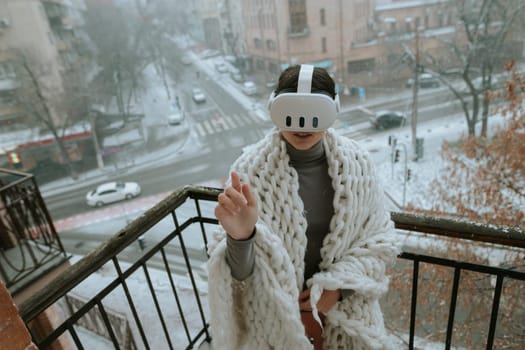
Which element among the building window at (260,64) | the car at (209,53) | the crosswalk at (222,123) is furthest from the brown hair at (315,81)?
the car at (209,53)

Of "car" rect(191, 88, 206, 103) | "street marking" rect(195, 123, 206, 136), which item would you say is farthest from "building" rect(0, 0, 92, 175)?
"street marking" rect(195, 123, 206, 136)

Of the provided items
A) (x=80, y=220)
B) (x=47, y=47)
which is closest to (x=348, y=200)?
(x=80, y=220)

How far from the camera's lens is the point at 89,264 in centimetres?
97

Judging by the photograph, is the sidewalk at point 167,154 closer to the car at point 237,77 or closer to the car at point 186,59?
the car at point 237,77

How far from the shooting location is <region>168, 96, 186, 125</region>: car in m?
10.8

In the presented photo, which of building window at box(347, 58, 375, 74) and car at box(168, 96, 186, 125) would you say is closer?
building window at box(347, 58, 375, 74)

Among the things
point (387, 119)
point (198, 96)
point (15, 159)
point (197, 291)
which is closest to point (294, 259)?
point (197, 291)

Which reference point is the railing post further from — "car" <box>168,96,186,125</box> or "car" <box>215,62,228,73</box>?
"car" <box>215,62,228,73</box>

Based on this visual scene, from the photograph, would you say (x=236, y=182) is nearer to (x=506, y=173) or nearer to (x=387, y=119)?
(x=506, y=173)

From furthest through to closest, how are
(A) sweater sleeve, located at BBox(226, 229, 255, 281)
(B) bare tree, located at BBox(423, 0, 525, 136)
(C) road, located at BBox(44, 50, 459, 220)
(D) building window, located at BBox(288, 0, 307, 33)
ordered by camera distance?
(C) road, located at BBox(44, 50, 459, 220) → (D) building window, located at BBox(288, 0, 307, 33) → (B) bare tree, located at BBox(423, 0, 525, 136) → (A) sweater sleeve, located at BBox(226, 229, 255, 281)

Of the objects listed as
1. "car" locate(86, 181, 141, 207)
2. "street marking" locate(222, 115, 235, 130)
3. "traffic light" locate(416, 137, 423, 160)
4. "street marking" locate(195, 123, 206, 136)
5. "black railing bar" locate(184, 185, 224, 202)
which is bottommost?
"car" locate(86, 181, 141, 207)

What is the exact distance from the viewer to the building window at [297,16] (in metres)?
8.41

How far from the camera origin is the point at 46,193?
938 centimetres

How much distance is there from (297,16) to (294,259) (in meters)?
8.80
